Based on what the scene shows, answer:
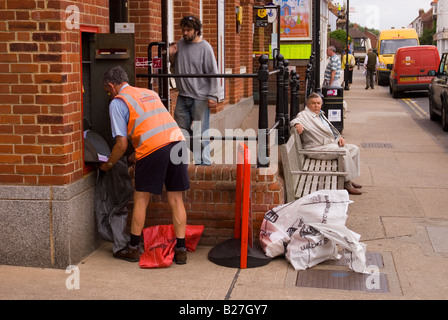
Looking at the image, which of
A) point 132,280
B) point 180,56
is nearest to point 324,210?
point 132,280

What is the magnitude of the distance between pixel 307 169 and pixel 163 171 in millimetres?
3045

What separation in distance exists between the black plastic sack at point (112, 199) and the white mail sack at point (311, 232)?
1307 millimetres

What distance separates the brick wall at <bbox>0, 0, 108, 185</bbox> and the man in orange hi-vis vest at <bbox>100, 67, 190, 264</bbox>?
0.40 metres

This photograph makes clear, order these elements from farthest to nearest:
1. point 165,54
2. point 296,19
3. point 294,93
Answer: point 296,19, point 294,93, point 165,54

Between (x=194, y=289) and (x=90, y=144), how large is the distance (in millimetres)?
1734

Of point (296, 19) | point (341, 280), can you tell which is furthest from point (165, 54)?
point (296, 19)

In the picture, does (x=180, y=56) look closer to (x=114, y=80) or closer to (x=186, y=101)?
(x=186, y=101)

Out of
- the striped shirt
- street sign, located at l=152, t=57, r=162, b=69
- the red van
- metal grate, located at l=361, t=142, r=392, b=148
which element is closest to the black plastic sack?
street sign, located at l=152, t=57, r=162, b=69

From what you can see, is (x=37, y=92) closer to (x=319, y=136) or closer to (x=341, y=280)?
(x=341, y=280)

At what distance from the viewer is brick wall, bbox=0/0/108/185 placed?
18.2ft

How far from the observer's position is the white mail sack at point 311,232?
5.73 metres

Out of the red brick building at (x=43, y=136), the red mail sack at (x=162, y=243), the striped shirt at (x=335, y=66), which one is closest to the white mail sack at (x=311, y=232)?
the red mail sack at (x=162, y=243)

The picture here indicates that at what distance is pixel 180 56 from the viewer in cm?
757

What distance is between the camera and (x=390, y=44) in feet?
114
